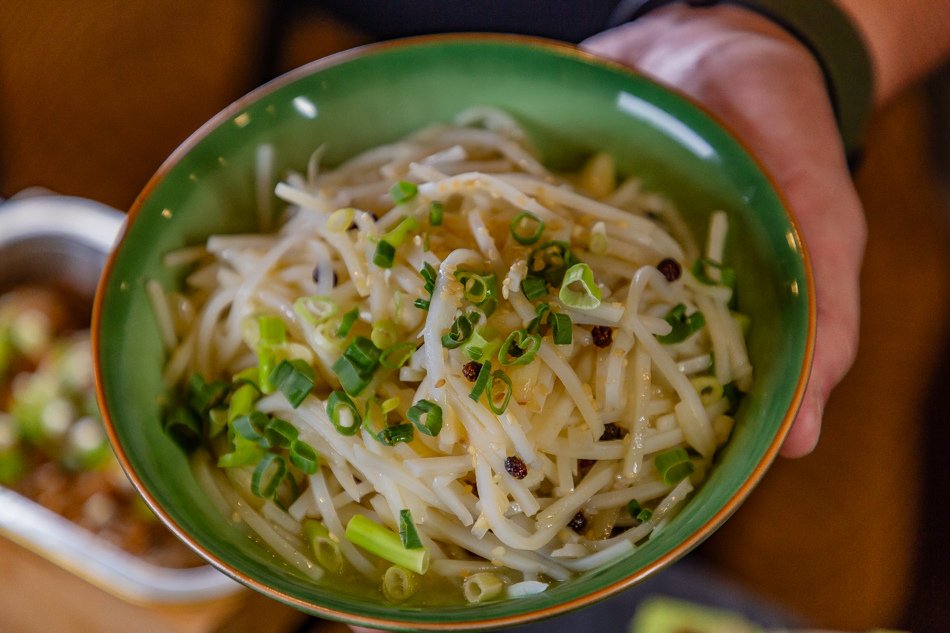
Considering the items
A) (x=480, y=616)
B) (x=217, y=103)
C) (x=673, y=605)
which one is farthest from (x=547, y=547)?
(x=217, y=103)

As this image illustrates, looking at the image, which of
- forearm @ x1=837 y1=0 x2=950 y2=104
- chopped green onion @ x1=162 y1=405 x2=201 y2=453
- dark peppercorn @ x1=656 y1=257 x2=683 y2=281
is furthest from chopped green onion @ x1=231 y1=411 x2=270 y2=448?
forearm @ x1=837 y1=0 x2=950 y2=104

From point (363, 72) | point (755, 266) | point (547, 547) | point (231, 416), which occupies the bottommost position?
point (547, 547)

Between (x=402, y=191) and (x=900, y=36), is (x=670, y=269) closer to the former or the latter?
(x=402, y=191)

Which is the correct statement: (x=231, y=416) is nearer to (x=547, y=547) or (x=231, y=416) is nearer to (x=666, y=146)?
(x=547, y=547)

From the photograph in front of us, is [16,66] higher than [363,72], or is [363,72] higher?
[363,72]

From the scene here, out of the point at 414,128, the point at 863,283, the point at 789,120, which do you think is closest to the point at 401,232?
the point at 414,128

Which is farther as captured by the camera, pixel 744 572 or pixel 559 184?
pixel 744 572
